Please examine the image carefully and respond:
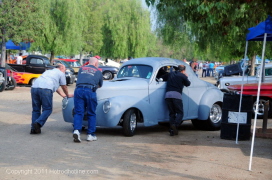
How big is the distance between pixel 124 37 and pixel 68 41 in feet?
53.1

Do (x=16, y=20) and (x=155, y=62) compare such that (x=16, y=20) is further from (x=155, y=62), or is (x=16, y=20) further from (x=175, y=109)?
(x=175, y=109)

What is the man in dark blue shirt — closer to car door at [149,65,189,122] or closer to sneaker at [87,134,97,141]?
sneaker at [87,134,97,141]

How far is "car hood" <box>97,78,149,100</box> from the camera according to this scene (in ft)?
38.2

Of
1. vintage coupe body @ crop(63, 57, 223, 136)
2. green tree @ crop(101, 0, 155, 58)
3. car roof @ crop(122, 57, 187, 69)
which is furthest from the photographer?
green tree @ crop(101, 0, 155, 58)

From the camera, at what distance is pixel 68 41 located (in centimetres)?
4359

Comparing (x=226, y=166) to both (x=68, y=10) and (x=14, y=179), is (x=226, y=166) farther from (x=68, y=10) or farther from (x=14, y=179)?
(x=68, y=10)

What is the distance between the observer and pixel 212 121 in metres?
13.6

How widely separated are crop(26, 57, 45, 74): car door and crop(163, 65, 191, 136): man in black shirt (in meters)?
19.3

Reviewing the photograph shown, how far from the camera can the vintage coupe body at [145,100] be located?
1147 cm

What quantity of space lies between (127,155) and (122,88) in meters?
2.83

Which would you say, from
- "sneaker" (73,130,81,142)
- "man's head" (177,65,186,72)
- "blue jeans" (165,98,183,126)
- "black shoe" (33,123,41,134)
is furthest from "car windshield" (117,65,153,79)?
"sneaker" (73,130,81,142)

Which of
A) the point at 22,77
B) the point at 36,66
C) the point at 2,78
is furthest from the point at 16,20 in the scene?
the point at 2,78

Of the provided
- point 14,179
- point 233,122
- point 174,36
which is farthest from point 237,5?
point 174,36

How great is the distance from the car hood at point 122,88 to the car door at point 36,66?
62.0ft
